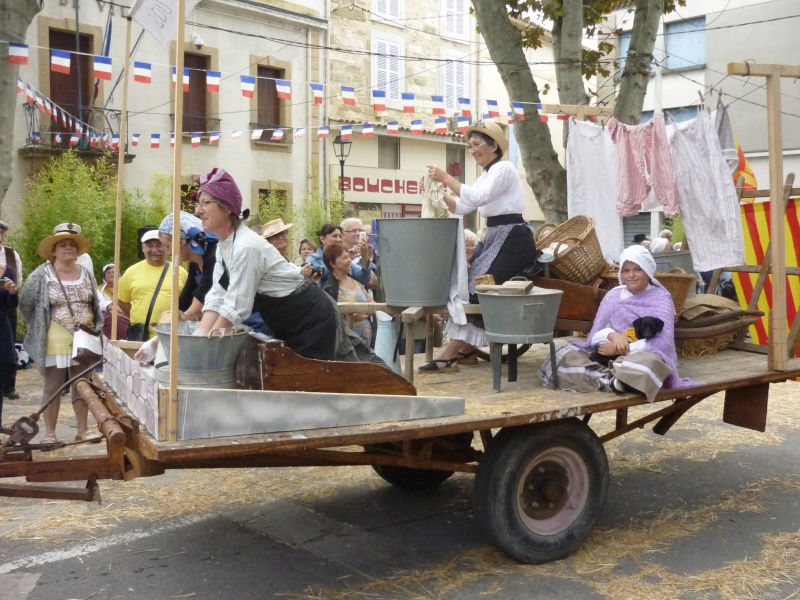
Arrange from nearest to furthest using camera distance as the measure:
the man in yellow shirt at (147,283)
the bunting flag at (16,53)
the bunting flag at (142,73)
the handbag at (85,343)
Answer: the handbag at (85,343)
the man in yellow shirt at (147,283)
the bunting flag at (16,53)
the bunting flag at (142,73)

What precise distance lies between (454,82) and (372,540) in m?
25.6

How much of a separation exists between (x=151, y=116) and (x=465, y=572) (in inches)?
743

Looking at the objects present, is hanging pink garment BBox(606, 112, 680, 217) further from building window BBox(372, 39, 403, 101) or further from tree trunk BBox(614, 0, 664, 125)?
building window BBox(372, 39, 403, 101)

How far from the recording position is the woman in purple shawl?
14.5ft

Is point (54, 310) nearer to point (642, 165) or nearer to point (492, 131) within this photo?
point (492, 131)

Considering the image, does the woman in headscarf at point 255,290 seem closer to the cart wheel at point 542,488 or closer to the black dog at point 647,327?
the cart wheel at point 542,488

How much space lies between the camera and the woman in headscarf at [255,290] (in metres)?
3.78

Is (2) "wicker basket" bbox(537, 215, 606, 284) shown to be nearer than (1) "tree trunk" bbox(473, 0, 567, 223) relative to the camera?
Yes

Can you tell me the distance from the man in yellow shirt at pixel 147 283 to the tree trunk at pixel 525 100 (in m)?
5.08

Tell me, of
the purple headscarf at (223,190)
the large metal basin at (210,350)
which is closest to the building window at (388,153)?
the purple headscarf at (223,190)

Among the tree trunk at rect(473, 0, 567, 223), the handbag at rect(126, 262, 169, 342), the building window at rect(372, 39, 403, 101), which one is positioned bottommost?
the handbag at rect(126, 262, 169, 342)

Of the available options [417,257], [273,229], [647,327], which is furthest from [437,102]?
[647,327]

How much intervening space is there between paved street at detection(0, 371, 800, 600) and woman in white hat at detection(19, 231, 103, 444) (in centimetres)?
128

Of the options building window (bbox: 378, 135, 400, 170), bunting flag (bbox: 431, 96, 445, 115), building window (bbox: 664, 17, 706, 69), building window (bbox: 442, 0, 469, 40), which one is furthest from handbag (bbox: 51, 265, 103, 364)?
building window (bbox: 442, 0, 469, 40)
